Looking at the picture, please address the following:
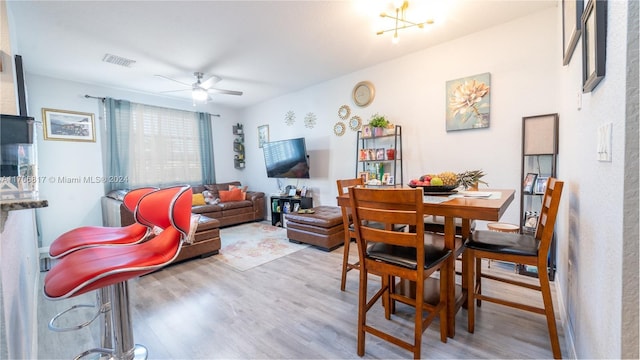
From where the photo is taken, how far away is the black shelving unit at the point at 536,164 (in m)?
2.54

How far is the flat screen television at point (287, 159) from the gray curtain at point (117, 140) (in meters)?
2.44

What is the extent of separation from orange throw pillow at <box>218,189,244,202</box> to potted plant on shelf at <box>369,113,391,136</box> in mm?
3243

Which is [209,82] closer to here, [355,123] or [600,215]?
[355,123]

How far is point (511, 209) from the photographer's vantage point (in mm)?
2896

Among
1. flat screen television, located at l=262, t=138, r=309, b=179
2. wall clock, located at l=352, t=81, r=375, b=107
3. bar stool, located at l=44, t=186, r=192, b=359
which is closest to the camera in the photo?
bar stool, located at l=44, t=186, r=192, b=359

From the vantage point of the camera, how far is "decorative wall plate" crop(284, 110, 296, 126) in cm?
521

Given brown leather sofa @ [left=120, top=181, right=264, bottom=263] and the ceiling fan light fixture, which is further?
the ceiling fan light fixture

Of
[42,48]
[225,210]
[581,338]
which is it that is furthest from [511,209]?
[42,48]

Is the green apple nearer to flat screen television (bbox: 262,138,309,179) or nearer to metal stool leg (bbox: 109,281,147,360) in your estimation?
metal stool leg (bbox: 109,281,147,360)

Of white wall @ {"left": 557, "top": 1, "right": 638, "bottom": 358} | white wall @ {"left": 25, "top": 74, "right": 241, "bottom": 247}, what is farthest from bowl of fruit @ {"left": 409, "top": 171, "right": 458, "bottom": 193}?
white wall @ {"left": 25, "top": 74, "right": 241, "bottom": 247}

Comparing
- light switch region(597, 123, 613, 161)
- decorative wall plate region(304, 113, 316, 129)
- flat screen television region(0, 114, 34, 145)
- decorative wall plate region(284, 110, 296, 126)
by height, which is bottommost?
light switch region(597, 123, 613, 161)

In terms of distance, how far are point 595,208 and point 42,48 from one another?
5.07 metres

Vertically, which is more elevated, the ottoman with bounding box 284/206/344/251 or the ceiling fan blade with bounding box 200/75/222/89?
the ceiling fan blade with bounding box 200/75/222/89

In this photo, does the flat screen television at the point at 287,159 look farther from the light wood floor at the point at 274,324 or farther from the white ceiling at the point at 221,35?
the light wood floor at the point at 274,324
